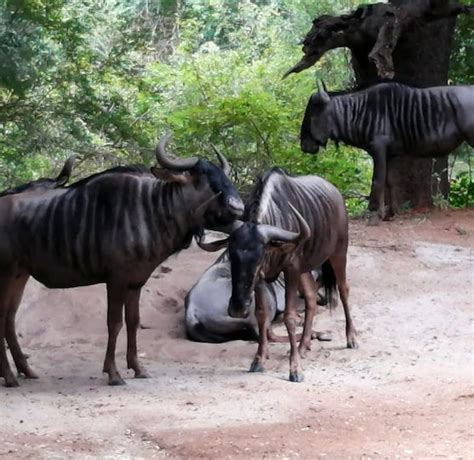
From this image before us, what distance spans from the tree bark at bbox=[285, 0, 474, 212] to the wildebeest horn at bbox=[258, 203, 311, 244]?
606cm

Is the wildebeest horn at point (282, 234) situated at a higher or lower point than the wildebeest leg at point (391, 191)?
higher

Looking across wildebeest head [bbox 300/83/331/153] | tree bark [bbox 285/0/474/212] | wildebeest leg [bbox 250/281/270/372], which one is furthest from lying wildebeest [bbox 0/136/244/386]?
tree bark [bbox 285/0/474/212]

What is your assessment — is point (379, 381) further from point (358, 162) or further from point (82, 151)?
point (358, 162)

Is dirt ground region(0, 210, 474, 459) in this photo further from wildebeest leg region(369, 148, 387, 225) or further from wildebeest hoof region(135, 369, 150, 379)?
wildebeest leg region(369, 148, 387, 225)

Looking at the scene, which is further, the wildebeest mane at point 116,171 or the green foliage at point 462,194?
the green foliage at point 462,194

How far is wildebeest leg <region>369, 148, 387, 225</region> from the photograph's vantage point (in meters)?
13.5

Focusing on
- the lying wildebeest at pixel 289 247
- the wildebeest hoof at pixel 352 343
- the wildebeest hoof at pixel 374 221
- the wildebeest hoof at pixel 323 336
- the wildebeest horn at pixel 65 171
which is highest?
the wildebeest horn at pixel 65 171

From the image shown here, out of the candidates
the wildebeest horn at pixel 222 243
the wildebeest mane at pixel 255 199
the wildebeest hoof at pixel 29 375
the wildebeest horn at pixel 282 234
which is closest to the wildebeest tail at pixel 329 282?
the wildebeest mane at pixel 255 199

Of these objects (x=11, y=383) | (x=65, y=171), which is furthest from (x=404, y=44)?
(x=11, y=383)

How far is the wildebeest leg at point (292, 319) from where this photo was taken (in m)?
8.14

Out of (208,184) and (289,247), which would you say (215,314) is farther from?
(208,184)

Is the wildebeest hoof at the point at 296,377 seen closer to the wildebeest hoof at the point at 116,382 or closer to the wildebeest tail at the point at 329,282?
the wildebeest hoof at the point at 116,382

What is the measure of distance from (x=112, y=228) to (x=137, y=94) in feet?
30.6

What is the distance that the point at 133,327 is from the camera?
27.6 feet
